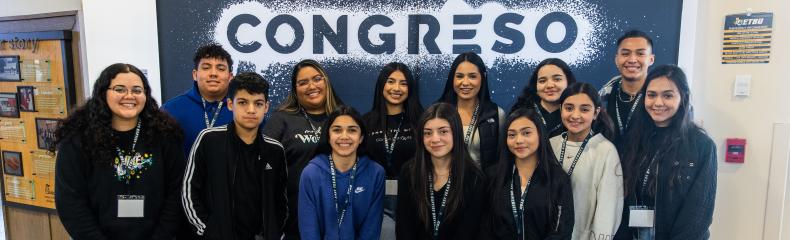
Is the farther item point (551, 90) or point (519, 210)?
point (551, 90)

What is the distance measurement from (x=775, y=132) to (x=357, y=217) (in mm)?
2572

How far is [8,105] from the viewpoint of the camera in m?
3.41

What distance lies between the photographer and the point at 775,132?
8.29 feet

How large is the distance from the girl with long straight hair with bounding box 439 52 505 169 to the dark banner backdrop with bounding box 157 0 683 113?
0.74m

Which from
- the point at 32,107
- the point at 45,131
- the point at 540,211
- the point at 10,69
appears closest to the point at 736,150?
the point at 540,211

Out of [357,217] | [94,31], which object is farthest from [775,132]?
[94,31]

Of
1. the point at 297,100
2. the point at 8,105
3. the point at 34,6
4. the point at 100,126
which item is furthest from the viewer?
the point at 8,105

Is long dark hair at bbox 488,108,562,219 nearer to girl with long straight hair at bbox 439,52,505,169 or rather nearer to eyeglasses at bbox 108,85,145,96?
girl with long straight hair at bbox 439,52,505,169

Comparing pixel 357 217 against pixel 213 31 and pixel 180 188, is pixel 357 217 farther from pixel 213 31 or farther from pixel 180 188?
pixel 213 31

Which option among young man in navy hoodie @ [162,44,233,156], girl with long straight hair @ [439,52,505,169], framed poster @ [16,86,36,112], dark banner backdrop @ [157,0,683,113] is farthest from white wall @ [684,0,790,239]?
framed poster @ [16,86,36,112]

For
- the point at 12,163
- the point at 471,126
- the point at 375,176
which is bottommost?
the point at 12,163

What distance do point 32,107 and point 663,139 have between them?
439 cm

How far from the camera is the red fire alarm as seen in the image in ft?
8.48

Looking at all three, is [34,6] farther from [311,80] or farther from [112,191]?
[311,80]
